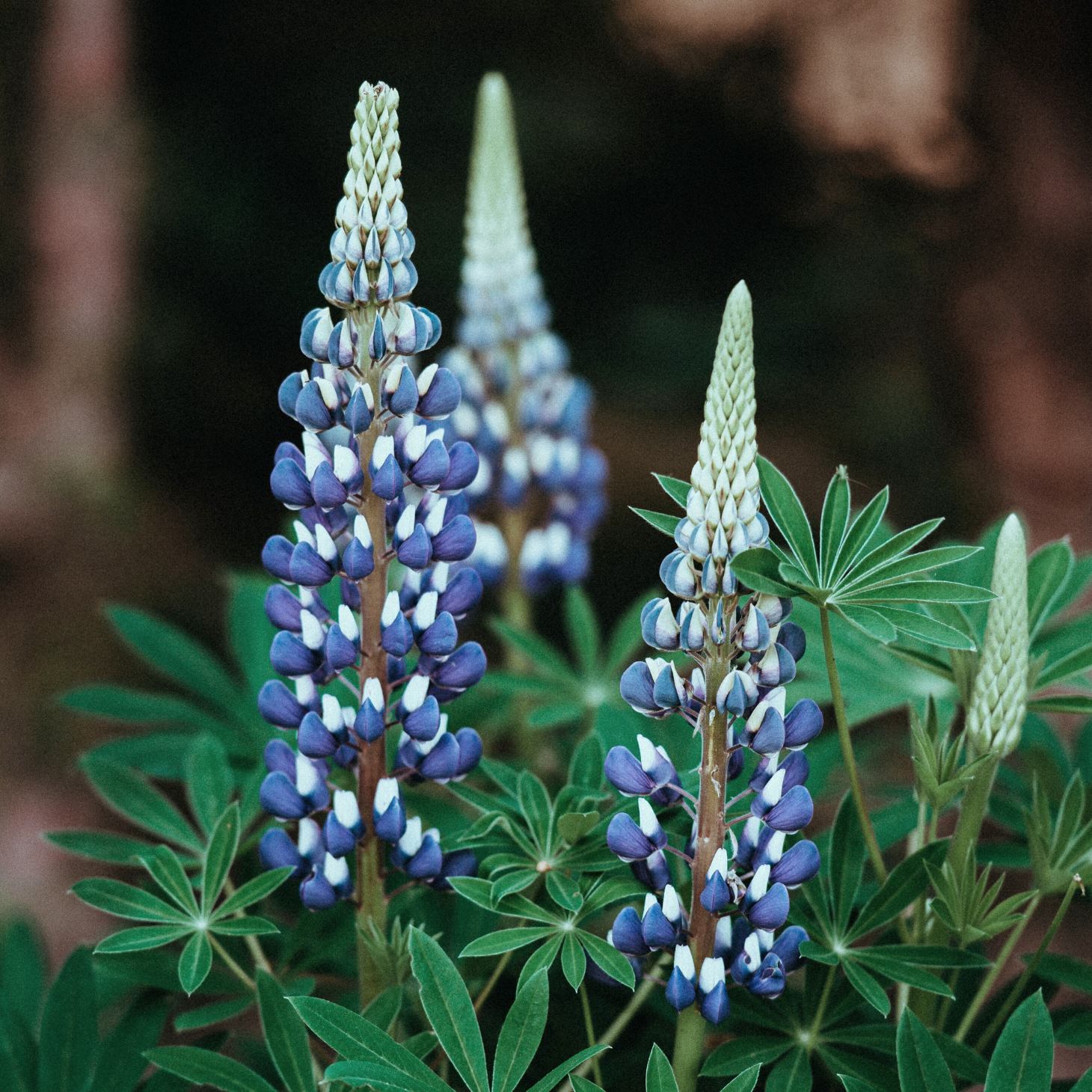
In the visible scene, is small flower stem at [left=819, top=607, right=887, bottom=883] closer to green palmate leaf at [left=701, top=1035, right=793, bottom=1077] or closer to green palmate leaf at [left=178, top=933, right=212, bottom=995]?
green palmate leaf at [left=701, top=1035, right=793, bottom=1077]

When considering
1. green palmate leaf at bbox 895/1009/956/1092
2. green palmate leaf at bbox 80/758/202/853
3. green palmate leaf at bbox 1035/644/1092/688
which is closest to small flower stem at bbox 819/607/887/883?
green palmate leaf at bbox 895/1009/956/1092

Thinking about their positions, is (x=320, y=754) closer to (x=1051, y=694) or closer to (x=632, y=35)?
(x=1051, y=694)

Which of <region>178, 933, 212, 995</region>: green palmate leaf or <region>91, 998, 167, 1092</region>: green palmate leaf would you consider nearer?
<region>178, 933, 212, 995</region>: green palmate leaf

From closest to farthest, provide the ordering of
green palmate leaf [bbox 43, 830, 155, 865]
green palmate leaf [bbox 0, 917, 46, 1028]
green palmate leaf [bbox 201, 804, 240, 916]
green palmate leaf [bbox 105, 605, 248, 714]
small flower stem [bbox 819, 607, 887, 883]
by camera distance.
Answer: small flower stem [bbox 819, 607, 887, 883] < green palmate leaf [bbox 201, 804, 240, 916] < green palmate leaf [bbox 43, 830, 155, 865] < green palmate leaf [bbox 0, 917, 46, 1028] < green palmate leaf [bbox 105, 605, 248, 714]

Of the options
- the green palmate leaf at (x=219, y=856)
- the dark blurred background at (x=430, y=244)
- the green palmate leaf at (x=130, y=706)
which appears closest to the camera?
the green palmate leaf at (x=219, y=856)

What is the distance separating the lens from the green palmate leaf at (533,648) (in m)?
1.47

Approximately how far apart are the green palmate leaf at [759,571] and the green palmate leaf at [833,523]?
0.43ft

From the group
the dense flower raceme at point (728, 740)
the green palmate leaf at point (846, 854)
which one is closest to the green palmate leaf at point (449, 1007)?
the dense flower raceme at point (728, 740)

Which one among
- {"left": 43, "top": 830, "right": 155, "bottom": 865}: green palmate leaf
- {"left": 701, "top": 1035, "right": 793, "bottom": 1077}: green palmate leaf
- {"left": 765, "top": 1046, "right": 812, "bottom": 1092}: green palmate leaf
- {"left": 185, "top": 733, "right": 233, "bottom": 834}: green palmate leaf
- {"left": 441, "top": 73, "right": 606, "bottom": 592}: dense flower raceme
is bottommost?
Result: {"left": 765, "top": 1046, "right": 812, "bottom": 1092}: green palmate leaf

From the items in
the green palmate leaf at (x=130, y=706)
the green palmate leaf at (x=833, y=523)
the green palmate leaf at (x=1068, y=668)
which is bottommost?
the green palmate leaf at (x=130, y=706)

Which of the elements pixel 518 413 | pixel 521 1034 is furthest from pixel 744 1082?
pixel 518 413

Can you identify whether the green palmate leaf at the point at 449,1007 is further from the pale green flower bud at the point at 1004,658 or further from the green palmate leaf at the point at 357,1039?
the pale green flower bud at the point at 1004,658

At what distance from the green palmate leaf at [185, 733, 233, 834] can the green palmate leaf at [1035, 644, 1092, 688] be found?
0.79 metres

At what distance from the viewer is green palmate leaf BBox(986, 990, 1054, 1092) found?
2.77 feet
